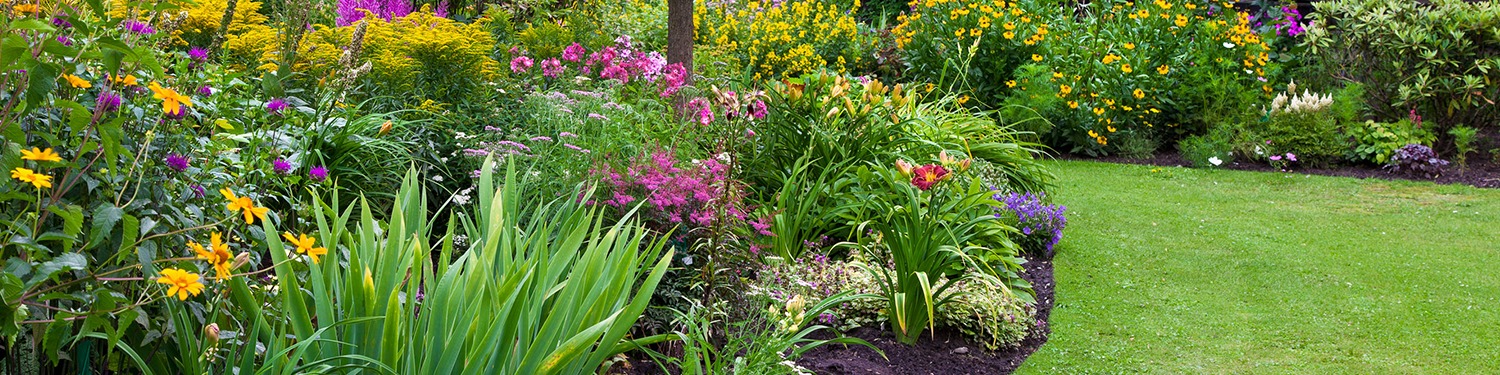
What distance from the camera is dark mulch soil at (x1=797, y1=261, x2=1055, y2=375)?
3719 mm

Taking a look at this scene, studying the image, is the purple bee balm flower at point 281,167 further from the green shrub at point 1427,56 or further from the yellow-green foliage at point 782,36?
the green shrub at point 1427,56

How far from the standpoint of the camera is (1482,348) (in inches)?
170

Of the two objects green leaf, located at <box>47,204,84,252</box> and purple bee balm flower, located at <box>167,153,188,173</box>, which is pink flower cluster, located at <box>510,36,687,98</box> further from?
green leaf, located at <box>47,204,84,252</box>

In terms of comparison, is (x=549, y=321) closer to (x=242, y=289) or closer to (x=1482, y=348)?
(x=242, y=289)

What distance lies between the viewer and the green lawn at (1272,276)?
13.8 ft

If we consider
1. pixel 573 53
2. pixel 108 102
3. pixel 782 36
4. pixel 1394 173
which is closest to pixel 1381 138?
pixel 1394 173

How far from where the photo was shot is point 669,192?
386cm

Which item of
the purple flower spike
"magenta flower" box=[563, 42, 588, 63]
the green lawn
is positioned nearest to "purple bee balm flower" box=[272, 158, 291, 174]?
the purple flower spike

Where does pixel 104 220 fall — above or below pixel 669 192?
above

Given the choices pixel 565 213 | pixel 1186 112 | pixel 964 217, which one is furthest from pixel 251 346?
pixel 1186 112

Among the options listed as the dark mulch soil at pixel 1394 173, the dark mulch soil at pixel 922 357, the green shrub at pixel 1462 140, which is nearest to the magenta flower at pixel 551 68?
the dark mulch soil at pixel 922 357

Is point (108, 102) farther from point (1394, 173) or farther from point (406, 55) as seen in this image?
point (1394, 173)

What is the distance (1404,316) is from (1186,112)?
401 cm

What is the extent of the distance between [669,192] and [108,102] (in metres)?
1.98
